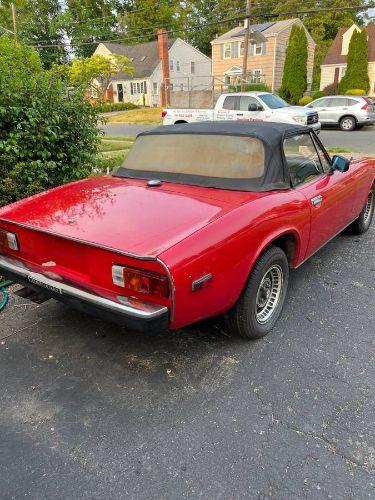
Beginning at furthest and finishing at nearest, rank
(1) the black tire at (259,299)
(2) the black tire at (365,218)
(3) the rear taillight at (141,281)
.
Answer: (2) the black tire at (365,218) → (1) the black tire at (259,299) → (3) the rear taillight at (141,281)

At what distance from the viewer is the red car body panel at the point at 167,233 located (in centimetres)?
230

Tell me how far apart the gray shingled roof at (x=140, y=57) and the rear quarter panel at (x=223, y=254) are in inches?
1723

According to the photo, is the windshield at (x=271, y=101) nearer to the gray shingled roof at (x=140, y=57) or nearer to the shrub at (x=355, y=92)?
the shrub at (x=355, y=92)

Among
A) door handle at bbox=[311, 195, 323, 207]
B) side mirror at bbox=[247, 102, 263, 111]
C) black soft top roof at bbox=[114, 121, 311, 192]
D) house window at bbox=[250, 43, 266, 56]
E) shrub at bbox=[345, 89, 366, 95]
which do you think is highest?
house window at bbox=[250, 43, 266, 56]

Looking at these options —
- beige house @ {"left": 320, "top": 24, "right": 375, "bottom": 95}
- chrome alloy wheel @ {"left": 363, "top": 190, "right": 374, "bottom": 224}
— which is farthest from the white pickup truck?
beige house @ {"left": 320, "top": 24, "right": 375, "bottom": 95}

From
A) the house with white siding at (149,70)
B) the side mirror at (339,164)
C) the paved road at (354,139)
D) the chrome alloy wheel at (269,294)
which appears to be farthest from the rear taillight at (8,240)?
the house with white siding at (149,70)

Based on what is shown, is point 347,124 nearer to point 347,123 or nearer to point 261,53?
point 347,123

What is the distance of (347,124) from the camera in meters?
18.9

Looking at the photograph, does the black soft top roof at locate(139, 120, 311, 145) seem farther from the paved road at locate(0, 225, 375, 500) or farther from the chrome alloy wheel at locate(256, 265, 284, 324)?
the paved road at locate(0, 225, 375, 500)

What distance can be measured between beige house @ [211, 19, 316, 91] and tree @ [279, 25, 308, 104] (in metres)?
4.67

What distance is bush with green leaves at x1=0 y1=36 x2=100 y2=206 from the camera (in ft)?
15.1

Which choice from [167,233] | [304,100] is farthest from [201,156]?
[304,100]

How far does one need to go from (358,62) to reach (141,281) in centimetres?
3399

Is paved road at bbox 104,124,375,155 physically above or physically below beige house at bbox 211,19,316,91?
below
